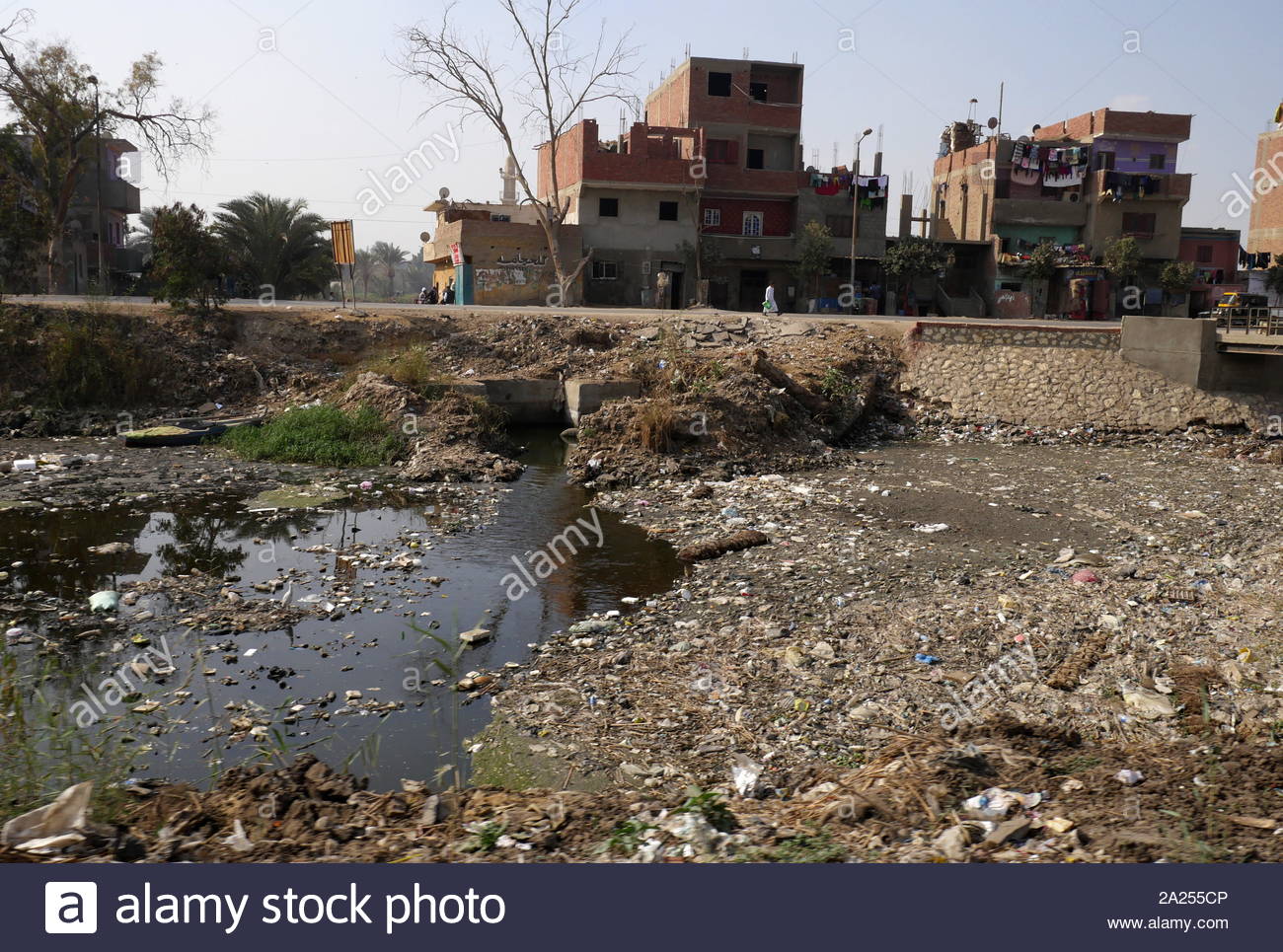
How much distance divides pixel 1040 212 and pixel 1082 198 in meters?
1.81

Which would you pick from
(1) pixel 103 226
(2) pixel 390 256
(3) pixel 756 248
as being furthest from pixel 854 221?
(2) pixel 390 256

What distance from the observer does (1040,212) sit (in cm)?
3591

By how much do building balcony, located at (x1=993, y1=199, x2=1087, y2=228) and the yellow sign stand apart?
81.3ft

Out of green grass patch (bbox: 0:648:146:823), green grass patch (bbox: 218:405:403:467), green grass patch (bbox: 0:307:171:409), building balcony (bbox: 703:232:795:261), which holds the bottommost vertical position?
green grass patch (bbox: 0:648:146:823)

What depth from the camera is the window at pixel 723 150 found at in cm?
3269

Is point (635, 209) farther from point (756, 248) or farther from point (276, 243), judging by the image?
point (276, 243)

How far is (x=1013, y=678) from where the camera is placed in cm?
608

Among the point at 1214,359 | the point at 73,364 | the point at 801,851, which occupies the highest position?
the point at 1214,359

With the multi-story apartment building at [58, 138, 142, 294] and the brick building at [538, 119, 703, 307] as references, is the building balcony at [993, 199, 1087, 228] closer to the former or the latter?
the brick building at [538, 119, 703, 307]

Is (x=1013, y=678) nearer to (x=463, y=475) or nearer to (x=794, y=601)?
(x=794, y=601)

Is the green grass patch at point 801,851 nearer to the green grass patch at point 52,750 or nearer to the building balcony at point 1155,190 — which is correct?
the green grass patch at point 52,750

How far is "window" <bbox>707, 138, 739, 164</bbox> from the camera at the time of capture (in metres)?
32.7

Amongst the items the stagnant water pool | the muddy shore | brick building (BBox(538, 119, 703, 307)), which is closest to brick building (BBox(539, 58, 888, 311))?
brick building (BBox(538, 119, 703, 307))

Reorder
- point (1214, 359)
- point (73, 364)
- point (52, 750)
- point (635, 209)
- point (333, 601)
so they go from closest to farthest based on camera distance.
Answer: point (52, 750), point (333, 601), point (73, 364), point (1214, 359), point (635, 209)
